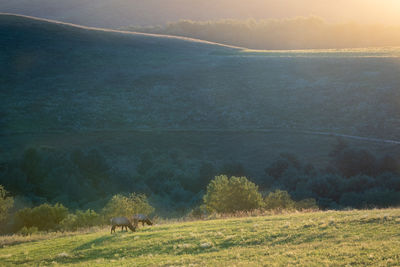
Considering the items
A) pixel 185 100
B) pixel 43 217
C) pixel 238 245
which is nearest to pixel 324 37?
pixel 185 100

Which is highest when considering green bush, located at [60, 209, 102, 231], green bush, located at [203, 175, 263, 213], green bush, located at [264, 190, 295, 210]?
green bush, located at [203, 175, 263, 213]

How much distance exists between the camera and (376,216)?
1791cm

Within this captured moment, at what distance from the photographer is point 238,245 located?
1662 centimetres

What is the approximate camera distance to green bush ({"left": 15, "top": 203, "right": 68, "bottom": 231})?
35.3 metres

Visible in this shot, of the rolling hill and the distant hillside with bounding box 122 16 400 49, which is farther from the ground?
the distant hillside with bounding box 122 16 400 49

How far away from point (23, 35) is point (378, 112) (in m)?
95.3

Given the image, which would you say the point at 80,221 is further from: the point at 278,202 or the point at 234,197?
the point at 278,202

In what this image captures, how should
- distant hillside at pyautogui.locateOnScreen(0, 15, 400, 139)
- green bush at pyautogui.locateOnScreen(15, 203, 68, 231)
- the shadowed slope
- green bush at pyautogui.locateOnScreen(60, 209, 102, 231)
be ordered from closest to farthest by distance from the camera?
green bush at pyautogui.locateOnScreen(60, 209, 102, 231), green bush at pyautogui.locateOnScreen(15, 203, 68, 231), the shadowed slope, distant hillside at pyautogui.locateOnScreen(0, 15, 400, 139)

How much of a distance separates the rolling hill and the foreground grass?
1537 inches

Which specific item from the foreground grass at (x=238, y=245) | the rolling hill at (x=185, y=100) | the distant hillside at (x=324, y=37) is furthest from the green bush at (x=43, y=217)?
the distant hillside at (x=324, y=37)

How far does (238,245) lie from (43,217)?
24706 mm

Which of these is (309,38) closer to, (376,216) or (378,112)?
(378,112)

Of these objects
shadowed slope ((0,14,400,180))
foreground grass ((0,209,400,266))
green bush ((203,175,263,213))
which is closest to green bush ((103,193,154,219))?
green bush ((203,175,263,213))

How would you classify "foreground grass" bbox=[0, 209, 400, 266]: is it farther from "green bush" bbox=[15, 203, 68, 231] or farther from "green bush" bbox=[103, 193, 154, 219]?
"green bush" bbox=[15, 203, 68, 231]
